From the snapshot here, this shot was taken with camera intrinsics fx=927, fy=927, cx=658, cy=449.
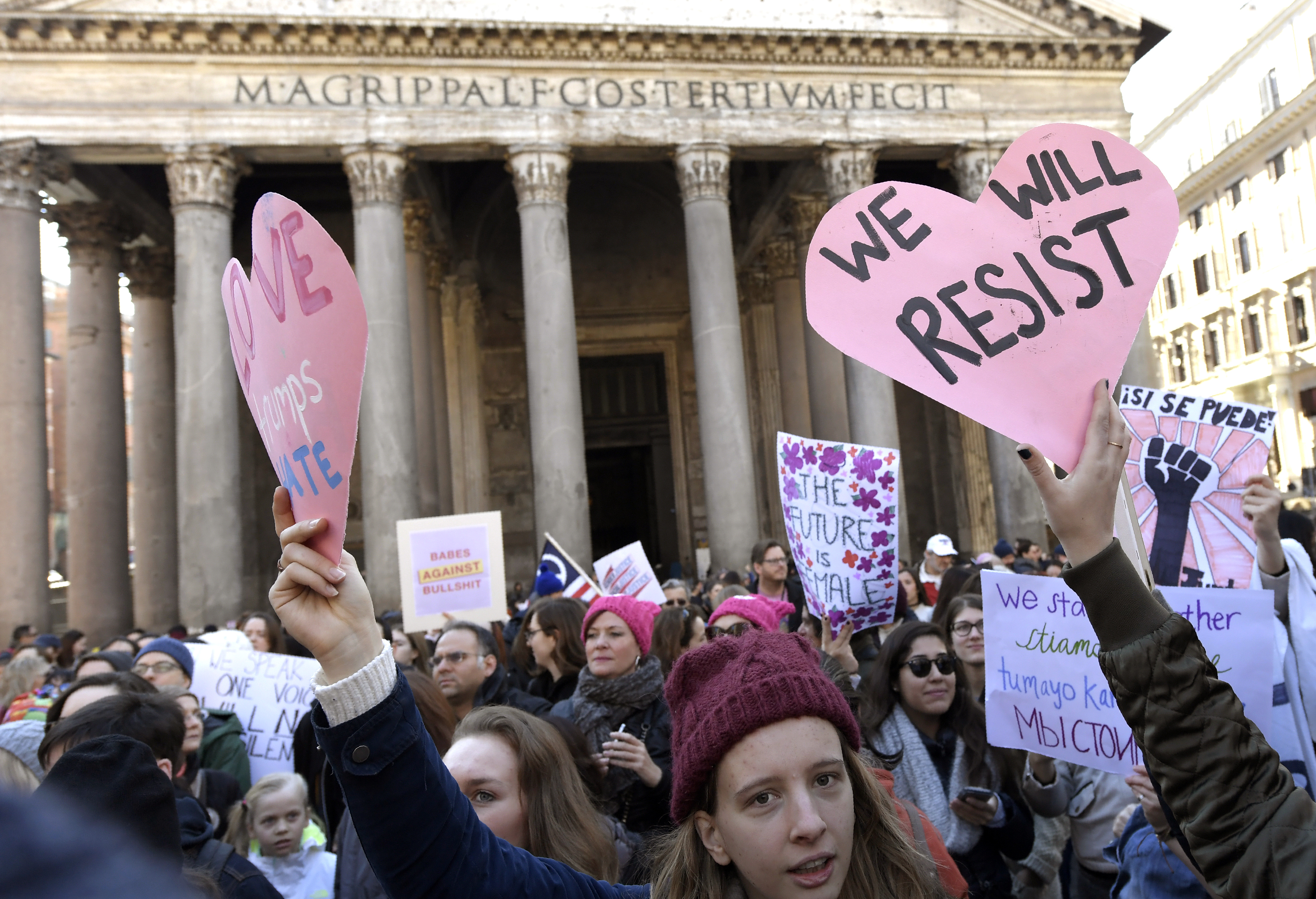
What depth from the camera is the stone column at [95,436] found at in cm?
1833

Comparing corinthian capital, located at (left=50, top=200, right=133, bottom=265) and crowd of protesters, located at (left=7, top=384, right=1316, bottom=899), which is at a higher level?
corinthian capital, located at (left=50, top=200, right=133, bottom=265)

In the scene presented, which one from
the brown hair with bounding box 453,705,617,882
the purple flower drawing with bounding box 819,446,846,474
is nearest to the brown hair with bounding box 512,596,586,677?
the purple flower drawing with bounding box 819,446,846,474

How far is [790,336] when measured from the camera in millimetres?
22438

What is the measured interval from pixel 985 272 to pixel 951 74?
1788 cm

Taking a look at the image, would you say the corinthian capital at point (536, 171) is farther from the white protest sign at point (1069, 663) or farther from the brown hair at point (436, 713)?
the white protest sign at point (1069, 663)

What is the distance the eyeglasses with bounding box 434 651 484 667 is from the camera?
516 centimetres

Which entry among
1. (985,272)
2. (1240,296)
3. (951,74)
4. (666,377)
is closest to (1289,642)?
(985,272)

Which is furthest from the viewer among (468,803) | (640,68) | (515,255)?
(515,255)

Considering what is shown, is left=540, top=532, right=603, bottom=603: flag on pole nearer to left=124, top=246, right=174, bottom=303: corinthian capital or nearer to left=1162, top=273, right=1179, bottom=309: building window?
left=124, top=246, right=174, bottom=303: corinthian capital

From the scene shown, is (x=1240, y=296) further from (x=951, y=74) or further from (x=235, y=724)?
(x=235, y=724)

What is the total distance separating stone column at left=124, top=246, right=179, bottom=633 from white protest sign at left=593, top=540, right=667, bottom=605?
13021mm

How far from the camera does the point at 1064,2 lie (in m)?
17.9

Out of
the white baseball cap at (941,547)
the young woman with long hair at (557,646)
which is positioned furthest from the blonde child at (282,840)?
the white baseball cap at (941,547)

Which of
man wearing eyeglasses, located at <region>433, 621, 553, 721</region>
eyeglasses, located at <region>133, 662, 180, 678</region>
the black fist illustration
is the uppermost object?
the black fist illustration
